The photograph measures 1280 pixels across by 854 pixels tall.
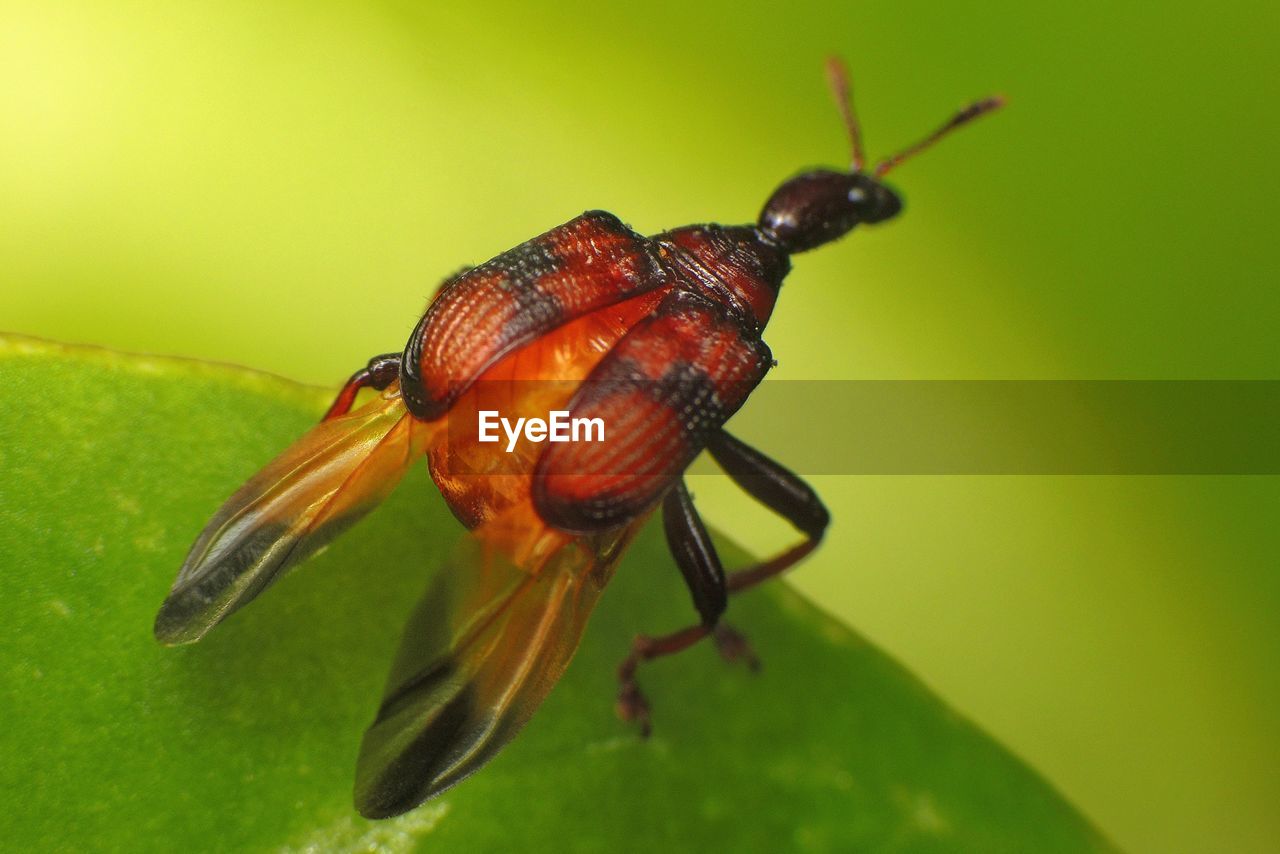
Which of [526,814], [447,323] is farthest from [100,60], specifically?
[526,814]

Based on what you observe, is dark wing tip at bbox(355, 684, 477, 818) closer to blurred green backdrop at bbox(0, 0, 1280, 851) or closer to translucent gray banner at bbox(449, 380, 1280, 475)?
blurred green backdrop at bbox(0, 0, 1280, 851)

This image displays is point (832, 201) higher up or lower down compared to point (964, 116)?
lower down

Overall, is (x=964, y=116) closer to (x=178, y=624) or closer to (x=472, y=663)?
(x=472, y=663)

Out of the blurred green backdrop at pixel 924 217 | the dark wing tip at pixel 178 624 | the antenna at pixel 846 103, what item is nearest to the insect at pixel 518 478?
the dark wing tip at pixel 178 624

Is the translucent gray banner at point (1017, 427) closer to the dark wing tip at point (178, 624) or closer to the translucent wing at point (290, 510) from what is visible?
the translucent wing at point (290, 510)

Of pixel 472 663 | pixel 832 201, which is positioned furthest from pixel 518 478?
pixel 832 201

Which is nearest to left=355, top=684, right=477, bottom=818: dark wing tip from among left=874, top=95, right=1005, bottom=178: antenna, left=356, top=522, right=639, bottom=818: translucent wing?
left=356, top=522, right=639, bottom=818: translucent wing

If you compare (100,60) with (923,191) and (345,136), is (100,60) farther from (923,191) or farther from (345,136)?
(923,191)
